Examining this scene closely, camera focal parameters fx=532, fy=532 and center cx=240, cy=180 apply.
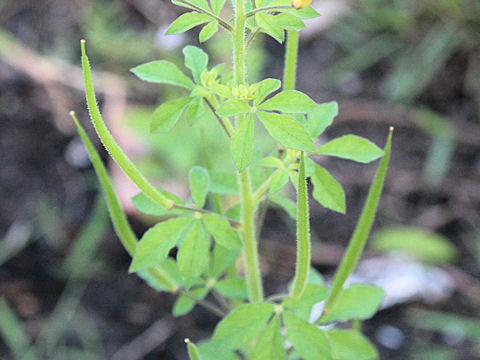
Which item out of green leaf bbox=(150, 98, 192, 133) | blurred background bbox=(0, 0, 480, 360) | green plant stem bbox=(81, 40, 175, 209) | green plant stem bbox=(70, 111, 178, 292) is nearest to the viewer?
green plant stem bbox=(81, 40, 175, 209)

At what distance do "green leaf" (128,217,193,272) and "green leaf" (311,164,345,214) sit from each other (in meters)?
0.22

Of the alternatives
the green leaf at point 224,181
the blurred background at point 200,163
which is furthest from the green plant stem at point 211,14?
the blurred background at point 200,163

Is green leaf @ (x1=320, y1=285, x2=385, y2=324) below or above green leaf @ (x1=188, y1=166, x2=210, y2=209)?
above

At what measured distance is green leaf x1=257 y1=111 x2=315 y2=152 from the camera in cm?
65

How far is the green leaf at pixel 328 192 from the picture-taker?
0.76m

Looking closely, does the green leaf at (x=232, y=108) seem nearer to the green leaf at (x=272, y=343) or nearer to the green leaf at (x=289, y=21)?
the green leaf at (x=289, y=21)

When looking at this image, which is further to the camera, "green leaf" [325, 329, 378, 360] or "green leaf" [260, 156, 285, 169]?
"green leaf" [325, 329, 378, 360]

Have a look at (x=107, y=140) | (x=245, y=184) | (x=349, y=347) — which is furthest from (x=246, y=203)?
(x=349, y=347)

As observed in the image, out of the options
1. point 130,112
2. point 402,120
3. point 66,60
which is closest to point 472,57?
point 402,120

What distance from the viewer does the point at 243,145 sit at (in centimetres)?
66

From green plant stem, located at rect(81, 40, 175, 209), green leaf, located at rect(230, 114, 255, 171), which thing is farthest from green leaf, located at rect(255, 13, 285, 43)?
green plant stem, located at rect(81, 40, 175, 209)

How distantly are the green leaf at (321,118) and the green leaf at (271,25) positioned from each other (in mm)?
183

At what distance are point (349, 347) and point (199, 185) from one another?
426 millimetres

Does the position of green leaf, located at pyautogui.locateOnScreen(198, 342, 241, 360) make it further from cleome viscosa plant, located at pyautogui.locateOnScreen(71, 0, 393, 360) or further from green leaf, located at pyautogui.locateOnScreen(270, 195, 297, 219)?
green leaf, located at pyautogui.locateOnScreen(270, 195, 297, 219)
